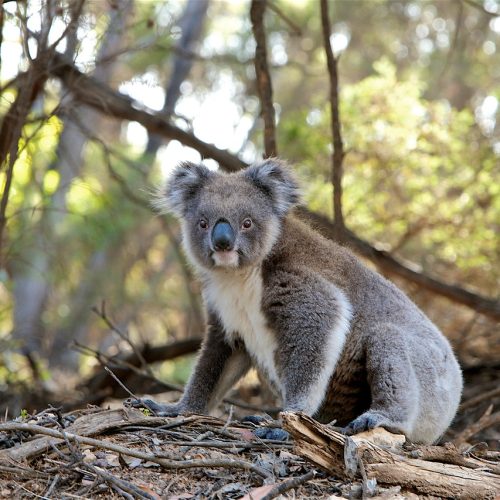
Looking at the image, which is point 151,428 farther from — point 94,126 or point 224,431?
point 94,126

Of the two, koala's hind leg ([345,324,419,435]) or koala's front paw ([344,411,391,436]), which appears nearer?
koala's front paw ([344,411,391,436])

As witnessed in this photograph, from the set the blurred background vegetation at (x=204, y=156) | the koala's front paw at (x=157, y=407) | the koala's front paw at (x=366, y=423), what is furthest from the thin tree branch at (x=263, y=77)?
the koala's front paw at (x=366, y=423)

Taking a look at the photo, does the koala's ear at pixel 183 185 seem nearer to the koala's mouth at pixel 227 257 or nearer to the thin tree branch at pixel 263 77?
the koala's mouth at pixel 227 257

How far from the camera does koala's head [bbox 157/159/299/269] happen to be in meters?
5.18

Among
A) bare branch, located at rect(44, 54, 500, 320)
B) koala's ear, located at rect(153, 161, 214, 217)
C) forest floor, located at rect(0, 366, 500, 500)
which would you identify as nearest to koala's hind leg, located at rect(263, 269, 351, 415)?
forest floor, located at rect(0, 366, 500, 500)

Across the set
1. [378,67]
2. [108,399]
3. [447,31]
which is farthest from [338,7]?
[108,399]

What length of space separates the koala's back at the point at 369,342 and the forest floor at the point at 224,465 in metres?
0.68

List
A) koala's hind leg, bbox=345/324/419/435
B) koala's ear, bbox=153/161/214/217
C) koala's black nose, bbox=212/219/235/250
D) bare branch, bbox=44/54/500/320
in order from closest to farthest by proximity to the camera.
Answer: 1. koala's hind leg, bbox=345/324/419/435
2. koala's black nose, bbox=212/219/235/250
3. koala's ear, bbox=153/161/214/217
4. bare branch, bbox=44/54/500/320

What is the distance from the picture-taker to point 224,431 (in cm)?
458

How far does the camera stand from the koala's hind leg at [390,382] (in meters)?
4.82

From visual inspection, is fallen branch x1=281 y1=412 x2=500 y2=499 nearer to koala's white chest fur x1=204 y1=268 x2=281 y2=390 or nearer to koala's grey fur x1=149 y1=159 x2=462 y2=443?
koala's grey fur x1=149 y1=159 x2=462 y2=443

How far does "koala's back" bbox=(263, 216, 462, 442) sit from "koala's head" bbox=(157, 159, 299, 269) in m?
0.15

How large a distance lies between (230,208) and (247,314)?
72cm

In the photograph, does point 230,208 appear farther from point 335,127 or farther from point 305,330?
point 335,127
